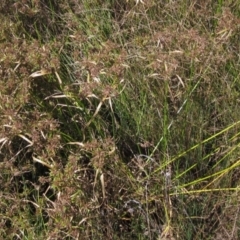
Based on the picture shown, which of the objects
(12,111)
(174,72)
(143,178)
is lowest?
(143,178)

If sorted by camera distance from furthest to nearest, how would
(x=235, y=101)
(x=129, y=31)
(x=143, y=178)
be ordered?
1. (x=129, y=31)
2. (x=235, y=101)
3. (x=143, y=178)

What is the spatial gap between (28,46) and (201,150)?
69 centimetres

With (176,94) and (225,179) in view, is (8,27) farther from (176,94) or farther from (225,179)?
(225,179)

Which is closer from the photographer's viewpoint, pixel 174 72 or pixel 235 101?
pixel 174 72

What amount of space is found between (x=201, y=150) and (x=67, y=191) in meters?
0.54

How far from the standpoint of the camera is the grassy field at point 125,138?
1994mm

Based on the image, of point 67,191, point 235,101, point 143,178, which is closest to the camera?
point 67,191

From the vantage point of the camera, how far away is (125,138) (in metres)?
2.28

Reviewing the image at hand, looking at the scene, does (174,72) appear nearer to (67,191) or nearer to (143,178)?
(143,178)

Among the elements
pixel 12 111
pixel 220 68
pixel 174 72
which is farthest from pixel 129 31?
pixel 12 111

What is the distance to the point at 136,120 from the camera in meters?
2.28

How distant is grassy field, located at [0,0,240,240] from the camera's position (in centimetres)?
199

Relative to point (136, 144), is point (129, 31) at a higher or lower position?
higher

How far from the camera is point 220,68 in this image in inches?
91.7
